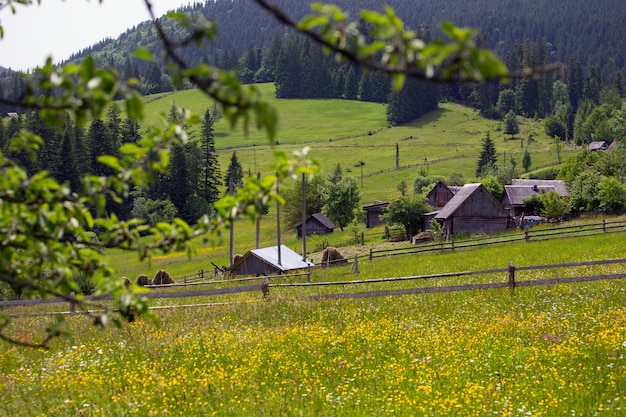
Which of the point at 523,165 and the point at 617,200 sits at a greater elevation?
the point at 523,165

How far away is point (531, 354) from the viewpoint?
1121 centimetres

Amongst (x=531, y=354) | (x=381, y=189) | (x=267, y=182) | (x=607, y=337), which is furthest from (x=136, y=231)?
(x=381, y=189)

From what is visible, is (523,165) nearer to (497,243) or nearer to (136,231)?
(497,243)

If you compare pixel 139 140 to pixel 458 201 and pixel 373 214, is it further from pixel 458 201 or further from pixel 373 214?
pixel 373 214

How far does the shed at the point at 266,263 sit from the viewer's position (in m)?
42.0

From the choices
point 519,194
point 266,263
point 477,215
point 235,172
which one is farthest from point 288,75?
point 266,263

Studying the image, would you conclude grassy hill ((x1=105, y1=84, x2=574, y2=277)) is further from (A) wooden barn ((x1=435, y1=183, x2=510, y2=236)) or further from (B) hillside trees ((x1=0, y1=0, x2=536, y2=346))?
(B) hillside trees ((x1=0, y1=0, x2=536, y2=346))

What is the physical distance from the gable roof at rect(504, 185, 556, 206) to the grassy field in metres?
55.3

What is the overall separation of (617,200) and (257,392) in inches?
2145

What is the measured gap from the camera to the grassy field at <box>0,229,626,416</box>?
932 cm

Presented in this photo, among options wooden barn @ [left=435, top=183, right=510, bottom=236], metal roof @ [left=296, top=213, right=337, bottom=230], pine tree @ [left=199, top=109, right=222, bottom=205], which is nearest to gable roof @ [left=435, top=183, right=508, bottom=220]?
wooden barn @ [left=435, top=183, right=510, bottom=236]

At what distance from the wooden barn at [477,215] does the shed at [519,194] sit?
856 cm

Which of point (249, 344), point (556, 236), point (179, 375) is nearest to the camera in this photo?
point (179, 375)

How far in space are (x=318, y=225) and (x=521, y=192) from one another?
24911 mm
